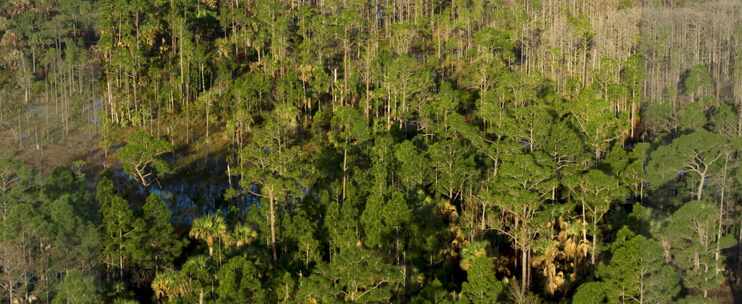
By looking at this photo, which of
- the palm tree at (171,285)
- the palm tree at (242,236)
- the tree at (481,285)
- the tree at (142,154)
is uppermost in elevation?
the tree at (142,154)

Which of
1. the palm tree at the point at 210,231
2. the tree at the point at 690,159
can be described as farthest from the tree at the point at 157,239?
the tree at the point at 690,159

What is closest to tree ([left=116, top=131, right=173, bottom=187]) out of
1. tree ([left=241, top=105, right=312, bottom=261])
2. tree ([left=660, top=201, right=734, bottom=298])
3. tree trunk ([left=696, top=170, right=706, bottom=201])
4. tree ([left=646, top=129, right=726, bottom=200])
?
tree ([left=241, top=105, right=312, bottom=261])

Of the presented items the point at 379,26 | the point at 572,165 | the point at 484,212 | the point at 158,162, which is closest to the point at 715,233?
the point at 572,165

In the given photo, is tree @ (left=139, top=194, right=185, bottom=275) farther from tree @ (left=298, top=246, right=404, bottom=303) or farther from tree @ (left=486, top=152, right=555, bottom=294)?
tree @ (left=486, top=152, right=555, bottom=294)

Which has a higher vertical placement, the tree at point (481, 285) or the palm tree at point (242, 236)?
the tree at point (481, 285)

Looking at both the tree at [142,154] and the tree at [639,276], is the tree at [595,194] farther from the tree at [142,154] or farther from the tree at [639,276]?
the tree at [142,154]

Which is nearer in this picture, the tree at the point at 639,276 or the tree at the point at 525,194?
the tree at the point at 639,276

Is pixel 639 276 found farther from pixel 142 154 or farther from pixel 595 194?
pixel 142 154

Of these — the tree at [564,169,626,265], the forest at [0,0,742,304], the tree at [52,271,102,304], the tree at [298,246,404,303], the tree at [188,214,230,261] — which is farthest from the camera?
the tree at [564,169,626,265]

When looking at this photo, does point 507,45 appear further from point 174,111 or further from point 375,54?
point 174,111
